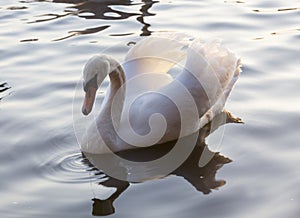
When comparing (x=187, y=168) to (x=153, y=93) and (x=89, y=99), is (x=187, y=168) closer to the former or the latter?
(x=153, y=93)

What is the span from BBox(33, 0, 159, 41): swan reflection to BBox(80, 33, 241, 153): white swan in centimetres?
237

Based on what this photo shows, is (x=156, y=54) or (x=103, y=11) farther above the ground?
(x=156, y=54)

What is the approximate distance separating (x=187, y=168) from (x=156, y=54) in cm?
103

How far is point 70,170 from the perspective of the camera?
4.89m

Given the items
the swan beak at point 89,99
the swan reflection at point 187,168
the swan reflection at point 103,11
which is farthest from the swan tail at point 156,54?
the swan reflection at point 103,11

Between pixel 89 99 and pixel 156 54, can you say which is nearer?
pixel 89 99

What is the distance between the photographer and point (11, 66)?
6.94 meters

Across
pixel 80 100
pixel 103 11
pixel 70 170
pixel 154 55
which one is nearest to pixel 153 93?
pixel 154 55

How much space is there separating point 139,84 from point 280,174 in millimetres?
1268

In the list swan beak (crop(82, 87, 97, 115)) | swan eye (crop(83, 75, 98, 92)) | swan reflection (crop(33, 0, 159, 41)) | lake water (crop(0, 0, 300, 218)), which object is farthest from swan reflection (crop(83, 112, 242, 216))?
swan reflection (crop(33, 0, 159, 41))

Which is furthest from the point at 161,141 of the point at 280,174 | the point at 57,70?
the point at 57,70

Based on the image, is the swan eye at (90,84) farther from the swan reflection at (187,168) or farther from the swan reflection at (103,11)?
the swan reflection at (103,11)

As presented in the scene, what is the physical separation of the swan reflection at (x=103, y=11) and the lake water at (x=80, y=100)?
0.01 meters

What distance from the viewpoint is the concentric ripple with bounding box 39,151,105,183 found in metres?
4.78
